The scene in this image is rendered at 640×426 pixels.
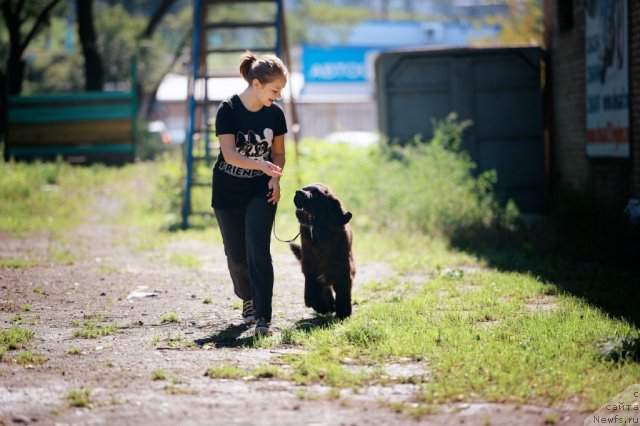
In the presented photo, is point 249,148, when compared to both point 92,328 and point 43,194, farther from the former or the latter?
point 43,194

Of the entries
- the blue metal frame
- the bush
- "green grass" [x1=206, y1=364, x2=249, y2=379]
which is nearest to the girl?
"green grass" [x1=206, y1=364, x2=249, y2=379]

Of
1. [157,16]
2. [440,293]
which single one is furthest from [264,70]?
[157,16]

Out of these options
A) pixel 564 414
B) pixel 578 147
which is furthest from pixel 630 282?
pixel 578 147

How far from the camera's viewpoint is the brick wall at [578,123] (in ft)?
36.9

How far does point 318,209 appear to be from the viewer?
7176mm

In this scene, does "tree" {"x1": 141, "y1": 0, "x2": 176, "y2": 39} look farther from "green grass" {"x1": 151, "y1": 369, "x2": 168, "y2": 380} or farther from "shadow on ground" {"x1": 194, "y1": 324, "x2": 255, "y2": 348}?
"green grass" {"x1": 151, "y1": 369, "x2": 168, "y2": 380}

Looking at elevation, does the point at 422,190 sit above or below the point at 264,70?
below

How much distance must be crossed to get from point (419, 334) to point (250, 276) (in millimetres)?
1354

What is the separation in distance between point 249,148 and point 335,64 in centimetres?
3697

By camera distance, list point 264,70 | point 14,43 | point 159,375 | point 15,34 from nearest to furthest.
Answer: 1. point 159,375
2. point 264,70
3. point 15,34
4. point 14,43

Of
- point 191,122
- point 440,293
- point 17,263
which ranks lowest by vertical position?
point 440,293

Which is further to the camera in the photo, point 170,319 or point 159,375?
point 170,319

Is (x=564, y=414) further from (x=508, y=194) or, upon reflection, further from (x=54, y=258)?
(x=508, y=194)

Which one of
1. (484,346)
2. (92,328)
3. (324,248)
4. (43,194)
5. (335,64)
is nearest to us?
(484,346)
